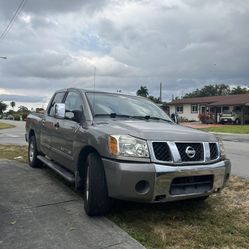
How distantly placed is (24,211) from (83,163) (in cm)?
103

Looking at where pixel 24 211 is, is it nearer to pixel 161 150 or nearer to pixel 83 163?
pixel 83 163

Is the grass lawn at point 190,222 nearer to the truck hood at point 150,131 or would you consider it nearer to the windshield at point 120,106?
the truck hood at point 150,131

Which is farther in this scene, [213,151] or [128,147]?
[213,151]

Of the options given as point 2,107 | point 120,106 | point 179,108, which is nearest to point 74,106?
point 120,106

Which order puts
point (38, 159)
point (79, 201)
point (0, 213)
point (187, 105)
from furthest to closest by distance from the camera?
point (187, 105) < point (38, 159) < point (79, 201) < point (0, 213)

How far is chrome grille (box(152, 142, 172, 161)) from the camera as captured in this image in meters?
4.21

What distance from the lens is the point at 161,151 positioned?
424cm

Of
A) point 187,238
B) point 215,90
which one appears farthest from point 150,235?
point 215,90

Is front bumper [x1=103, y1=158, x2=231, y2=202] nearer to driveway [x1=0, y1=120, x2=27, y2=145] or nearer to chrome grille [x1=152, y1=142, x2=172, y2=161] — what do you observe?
chrome grille [x1=152, y1=142, x2=172, y2=161]

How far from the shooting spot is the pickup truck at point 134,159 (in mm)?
4129

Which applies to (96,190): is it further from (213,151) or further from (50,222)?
(213,151)

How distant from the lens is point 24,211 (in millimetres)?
4988

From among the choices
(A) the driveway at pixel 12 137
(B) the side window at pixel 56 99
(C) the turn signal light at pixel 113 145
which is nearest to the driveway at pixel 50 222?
(C) the turn signal light at pixel 113 145

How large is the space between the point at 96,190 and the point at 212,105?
137 ft
